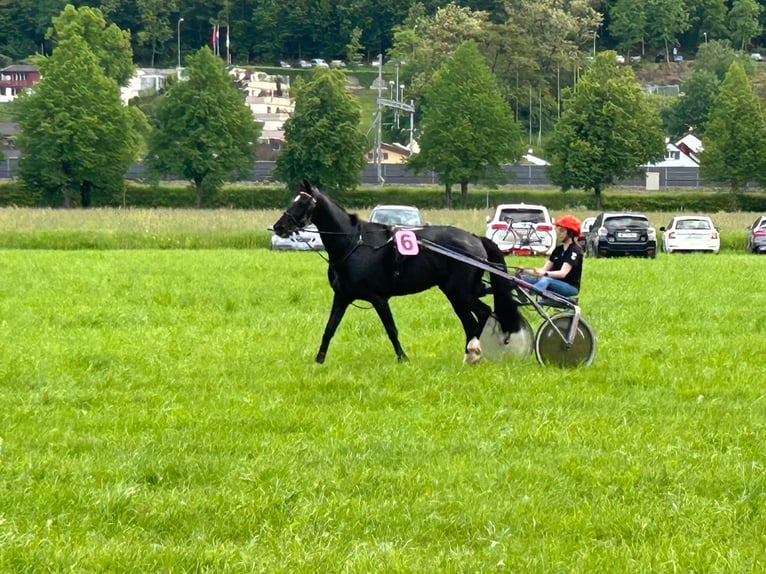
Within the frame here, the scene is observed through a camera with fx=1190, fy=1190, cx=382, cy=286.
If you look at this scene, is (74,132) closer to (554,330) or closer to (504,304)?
(504,304)

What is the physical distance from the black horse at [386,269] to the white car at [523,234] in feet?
72.1

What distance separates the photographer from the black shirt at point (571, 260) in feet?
41.9

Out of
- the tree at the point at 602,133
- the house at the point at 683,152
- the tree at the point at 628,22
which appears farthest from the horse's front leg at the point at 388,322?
the tree at the point at 628,22

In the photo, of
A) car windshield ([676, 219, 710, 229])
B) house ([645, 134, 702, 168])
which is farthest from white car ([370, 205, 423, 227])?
house ([645, 134, 702, 168])

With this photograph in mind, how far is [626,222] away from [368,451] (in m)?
31.4

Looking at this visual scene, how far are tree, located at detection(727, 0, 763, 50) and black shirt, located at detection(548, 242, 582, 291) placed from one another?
539 ft

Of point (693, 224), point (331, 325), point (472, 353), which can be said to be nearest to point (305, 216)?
point (331, 325)

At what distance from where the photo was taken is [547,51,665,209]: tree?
6900 centimetres

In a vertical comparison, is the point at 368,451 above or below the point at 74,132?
below

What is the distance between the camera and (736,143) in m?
71.7

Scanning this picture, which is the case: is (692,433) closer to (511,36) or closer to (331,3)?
(511,36)

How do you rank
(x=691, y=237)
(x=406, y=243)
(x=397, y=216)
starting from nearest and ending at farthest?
(x=406, y=243), (x=397, y=216), (x=691, y=237)

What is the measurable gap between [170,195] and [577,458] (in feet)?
220

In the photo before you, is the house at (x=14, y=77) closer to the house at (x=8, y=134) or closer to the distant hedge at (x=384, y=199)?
the house at (x=8, y=134)
